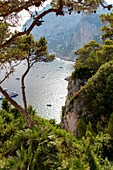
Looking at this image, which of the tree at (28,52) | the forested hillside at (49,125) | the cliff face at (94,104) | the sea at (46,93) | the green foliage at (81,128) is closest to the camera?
the forested hillside at (49,125)

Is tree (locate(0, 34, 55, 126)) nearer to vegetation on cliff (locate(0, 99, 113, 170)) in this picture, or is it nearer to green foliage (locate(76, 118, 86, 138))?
vegetation on cliff (locate(0, 99, 113, 170))

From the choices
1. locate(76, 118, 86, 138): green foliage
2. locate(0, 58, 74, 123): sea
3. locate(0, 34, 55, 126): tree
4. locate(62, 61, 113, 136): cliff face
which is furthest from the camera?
locate(0, 58, 74, 123): sea

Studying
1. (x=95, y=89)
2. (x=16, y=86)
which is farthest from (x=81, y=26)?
(x=95, y=89)

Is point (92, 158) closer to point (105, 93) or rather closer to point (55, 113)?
point (105, 93)

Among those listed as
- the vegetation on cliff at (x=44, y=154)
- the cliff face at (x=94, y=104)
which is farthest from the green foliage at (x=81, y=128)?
the vegetation on cliff at (x=44, y=154)

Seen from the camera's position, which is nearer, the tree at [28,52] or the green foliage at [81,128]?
the tree at [28,52]

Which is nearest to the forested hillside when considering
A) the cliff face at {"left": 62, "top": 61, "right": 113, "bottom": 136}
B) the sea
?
the cliff face at {"left": 62, "top": 61, "right": 113, "bottom": 136}

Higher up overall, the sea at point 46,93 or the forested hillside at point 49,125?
the sea at point 46,93

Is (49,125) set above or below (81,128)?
below

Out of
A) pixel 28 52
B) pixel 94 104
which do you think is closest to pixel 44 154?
pixel 28 52

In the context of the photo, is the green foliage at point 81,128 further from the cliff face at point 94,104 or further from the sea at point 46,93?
the sea at point 46,93

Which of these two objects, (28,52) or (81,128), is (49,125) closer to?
(28,52)

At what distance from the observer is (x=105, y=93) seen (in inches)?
680

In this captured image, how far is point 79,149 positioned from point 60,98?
41.5 meters
